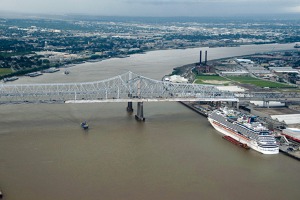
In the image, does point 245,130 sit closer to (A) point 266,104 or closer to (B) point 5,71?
(A) point 266,104

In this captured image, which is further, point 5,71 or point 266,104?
point 5,71

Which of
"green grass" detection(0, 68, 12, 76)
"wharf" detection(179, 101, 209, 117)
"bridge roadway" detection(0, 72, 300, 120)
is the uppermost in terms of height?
"bridge roadway" detection(0, 72, 300, 120)

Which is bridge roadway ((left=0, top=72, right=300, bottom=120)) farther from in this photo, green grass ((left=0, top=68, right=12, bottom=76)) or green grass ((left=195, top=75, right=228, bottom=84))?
green grass ((left=0, top=68, right=12, bottom=76))

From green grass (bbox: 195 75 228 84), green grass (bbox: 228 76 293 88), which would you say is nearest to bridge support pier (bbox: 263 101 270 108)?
green grass (bbox: 228 76 293 88)

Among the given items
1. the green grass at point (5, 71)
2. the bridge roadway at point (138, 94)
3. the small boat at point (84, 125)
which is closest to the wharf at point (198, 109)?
the bridge roadway at point (138, 94)

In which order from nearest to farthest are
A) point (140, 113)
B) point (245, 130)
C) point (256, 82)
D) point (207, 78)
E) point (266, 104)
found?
point (245, 130) < point (140, 113) < point (266, 104) < point (256, 82) < point (207, 78)

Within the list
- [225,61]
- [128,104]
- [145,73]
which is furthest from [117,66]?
[128,104]

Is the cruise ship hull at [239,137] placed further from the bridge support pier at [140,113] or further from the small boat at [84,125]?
the small boat at [84,125]

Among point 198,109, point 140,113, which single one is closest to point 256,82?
point 198,109
